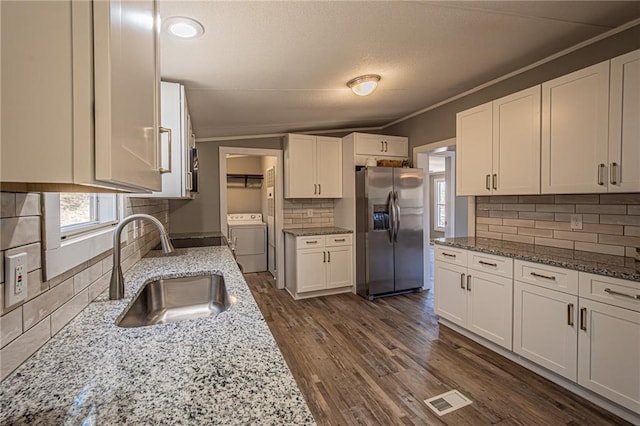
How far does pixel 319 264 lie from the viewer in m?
3.97

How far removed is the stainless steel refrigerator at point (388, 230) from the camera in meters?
3.79

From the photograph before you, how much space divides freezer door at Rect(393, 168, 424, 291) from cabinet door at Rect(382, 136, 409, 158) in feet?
1.29

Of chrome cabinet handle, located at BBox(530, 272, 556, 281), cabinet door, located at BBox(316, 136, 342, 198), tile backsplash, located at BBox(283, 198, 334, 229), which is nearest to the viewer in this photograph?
chrome cabinet handle, located at BBox(530, 272, 556, 281)

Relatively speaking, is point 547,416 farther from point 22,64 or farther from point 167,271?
point 22,64

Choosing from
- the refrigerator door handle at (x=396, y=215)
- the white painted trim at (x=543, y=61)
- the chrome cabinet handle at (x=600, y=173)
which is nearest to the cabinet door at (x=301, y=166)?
the refrigerator door handle at (x=396, y=215)

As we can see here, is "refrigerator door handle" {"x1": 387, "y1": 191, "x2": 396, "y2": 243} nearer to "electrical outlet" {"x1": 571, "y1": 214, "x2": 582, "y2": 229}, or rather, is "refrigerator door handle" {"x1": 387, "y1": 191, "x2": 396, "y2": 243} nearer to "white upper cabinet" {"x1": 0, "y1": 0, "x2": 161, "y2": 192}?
"electrical outlet" {"x1": 571, "y1": 214, "x2": 582, "y2": 229}

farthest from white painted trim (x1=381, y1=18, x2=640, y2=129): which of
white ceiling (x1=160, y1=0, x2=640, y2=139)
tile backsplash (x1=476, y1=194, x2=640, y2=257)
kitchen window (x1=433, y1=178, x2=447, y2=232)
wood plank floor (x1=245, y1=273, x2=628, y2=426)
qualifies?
kitchen window (x1=433, y1=178, x2=447, y2=232)

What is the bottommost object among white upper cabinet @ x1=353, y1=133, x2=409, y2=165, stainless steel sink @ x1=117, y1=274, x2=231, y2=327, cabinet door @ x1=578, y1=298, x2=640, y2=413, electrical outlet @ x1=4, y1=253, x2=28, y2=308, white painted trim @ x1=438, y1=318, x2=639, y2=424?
white painted trim @ x1=438, y1=318, x2=639, y2=424

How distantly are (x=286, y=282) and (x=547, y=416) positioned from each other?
3.27 m

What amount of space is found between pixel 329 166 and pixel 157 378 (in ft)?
12.6

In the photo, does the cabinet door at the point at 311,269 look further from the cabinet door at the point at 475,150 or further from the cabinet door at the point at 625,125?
the cabinet door at the point at 625,125

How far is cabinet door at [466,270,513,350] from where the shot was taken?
7.38 feet

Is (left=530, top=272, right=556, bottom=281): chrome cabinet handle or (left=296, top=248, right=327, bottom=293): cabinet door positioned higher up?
(left=530, top=272, right=556, bottom=281): chrome cabinet handle

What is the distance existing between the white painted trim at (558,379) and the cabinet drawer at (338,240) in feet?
5.73
